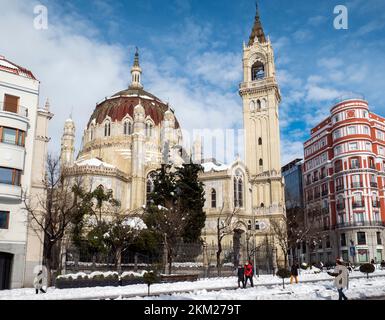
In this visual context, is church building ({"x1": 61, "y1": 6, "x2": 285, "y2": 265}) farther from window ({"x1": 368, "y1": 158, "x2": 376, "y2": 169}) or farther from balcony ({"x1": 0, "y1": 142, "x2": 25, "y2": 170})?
balcony ({"x1": 0, "y1": 142, "x2": 25, "y2": 170})

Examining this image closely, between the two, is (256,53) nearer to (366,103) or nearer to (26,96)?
(366,103)

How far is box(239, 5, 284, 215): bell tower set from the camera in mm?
57781

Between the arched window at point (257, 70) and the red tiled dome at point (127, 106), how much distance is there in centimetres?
1524

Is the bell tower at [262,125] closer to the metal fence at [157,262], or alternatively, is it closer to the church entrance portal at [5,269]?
the metal fence at [157,262]

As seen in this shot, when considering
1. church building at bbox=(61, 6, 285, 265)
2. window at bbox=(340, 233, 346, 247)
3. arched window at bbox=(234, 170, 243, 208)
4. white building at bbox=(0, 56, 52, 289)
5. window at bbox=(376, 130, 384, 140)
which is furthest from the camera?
window at bbox=(376, 130, 384, 140)

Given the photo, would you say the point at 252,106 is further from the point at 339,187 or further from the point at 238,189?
the point at 339,187

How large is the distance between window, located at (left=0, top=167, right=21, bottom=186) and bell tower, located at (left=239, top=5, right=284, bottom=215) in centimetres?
3807

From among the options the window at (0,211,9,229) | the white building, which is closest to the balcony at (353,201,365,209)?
the white building

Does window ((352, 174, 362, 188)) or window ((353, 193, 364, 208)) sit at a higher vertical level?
window ((352, 174, 362, 188))

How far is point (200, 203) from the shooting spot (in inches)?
1832

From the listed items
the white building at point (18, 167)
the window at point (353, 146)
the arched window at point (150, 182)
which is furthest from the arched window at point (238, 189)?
the white building at point (18, 167)

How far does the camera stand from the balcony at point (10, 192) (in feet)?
78.7

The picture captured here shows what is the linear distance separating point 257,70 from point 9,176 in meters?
50.6
